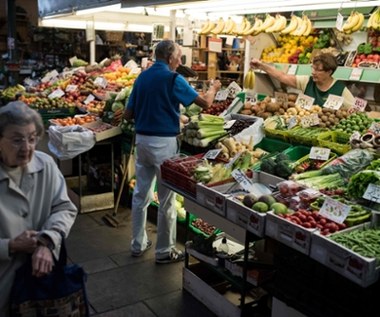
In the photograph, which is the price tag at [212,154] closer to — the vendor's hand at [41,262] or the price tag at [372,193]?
the price tag at [372,193]

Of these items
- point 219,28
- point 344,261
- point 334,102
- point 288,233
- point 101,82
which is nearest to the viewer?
point 344,261

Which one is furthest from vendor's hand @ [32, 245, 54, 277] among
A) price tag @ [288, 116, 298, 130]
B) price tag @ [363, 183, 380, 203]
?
price tag @ [288, 116, 298, 130]

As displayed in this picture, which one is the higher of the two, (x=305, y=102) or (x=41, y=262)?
(x=305, y=102)

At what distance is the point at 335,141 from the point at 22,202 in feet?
8.20

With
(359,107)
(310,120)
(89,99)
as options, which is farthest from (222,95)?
(89,99)

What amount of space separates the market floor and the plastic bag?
795 mm

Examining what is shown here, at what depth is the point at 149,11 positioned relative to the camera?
622cm

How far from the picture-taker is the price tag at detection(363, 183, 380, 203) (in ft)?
8.64

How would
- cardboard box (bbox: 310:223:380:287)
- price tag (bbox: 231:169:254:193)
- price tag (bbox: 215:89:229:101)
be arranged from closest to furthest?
cardboard box (bbox: 310:223:380:287) → price tag (bbox: 231:169:254:193) → price tag (bbox: 215:89:229:101)

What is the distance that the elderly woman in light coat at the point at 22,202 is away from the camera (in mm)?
1926

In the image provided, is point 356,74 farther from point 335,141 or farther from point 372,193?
point 372,193

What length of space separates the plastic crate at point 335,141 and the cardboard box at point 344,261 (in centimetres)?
122

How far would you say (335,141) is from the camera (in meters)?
3.62

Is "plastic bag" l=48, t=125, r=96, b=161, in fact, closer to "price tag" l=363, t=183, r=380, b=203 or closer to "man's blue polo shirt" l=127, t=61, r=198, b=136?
"man's blue polo shirt" l=127, t=61, r=198, b=136
